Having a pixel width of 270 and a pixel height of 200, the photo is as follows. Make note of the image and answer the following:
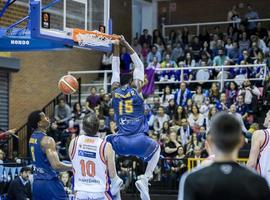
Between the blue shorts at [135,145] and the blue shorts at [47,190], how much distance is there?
1.29 m

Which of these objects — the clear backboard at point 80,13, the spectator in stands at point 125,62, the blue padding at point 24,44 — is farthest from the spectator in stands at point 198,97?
the blue padding at point 24,44

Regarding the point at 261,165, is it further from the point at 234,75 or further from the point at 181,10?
the point at 181,10

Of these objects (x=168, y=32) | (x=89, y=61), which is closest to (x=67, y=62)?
(x=89, y=61)

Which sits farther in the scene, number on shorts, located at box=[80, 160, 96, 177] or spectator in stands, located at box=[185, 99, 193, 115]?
spectator in stands, located at box=[185, 99, 193, 115]

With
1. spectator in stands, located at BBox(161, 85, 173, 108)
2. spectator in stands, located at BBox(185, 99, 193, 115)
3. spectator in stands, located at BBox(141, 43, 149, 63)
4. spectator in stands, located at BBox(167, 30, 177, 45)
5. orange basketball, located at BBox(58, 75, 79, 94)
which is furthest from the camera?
spectator in stands, located at BBox(167, 30, 177, 45)

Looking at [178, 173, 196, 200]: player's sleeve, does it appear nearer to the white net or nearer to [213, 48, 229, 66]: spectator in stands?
the white net

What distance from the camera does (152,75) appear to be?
22.2m

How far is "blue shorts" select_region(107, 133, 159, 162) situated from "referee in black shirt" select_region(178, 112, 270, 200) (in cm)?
596

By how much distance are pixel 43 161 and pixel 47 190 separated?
43cm

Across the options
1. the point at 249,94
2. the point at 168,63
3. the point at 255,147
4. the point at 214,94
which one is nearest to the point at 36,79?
the point at 168,63


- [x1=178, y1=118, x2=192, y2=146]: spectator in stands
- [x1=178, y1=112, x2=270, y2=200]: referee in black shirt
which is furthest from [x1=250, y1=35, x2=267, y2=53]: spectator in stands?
[x1=178, y1=112, x2=270, y2=200]: referee in black shirt

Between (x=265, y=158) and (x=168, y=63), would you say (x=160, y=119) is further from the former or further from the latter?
(x=265, y=158)

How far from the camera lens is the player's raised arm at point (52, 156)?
870 centimetres

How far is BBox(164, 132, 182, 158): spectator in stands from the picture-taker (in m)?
17.5
